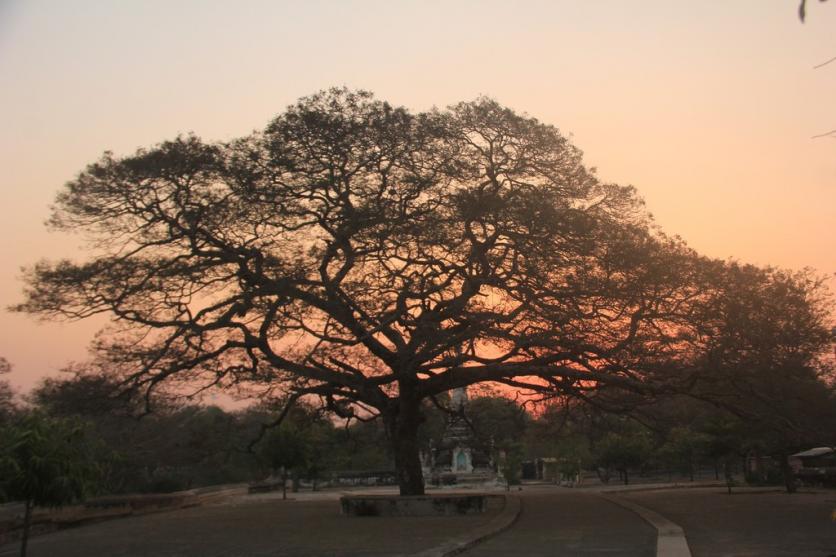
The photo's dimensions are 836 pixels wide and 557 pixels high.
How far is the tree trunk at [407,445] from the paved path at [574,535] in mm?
3304

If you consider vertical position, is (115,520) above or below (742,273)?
below

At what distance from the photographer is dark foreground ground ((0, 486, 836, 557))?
12.7m

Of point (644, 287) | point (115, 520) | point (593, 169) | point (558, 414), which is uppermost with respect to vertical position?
point (593, 169)

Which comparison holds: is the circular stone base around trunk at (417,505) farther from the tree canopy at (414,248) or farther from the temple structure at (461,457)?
the temple structure at (461,457)

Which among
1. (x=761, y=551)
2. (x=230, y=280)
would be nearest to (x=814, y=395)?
(x=761, y=551)

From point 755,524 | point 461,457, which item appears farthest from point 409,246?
point 461,457

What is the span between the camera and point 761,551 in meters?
11.5

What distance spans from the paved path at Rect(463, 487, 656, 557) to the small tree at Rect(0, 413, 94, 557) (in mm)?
6606

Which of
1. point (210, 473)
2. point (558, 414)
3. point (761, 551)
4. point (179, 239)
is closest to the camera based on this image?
point (761, 551)

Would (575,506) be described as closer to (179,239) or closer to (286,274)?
(286,274)

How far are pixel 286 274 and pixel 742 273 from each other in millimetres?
13193

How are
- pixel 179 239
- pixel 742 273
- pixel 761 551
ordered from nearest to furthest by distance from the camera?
1. pixel 761 551
2. pixel 179 239
3. pixel 742 273

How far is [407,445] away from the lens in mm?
22000

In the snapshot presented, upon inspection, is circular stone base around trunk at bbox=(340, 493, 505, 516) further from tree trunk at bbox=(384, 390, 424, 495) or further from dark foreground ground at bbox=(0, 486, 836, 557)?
tree trunk at bbox=(384, 390, 424, 495)
